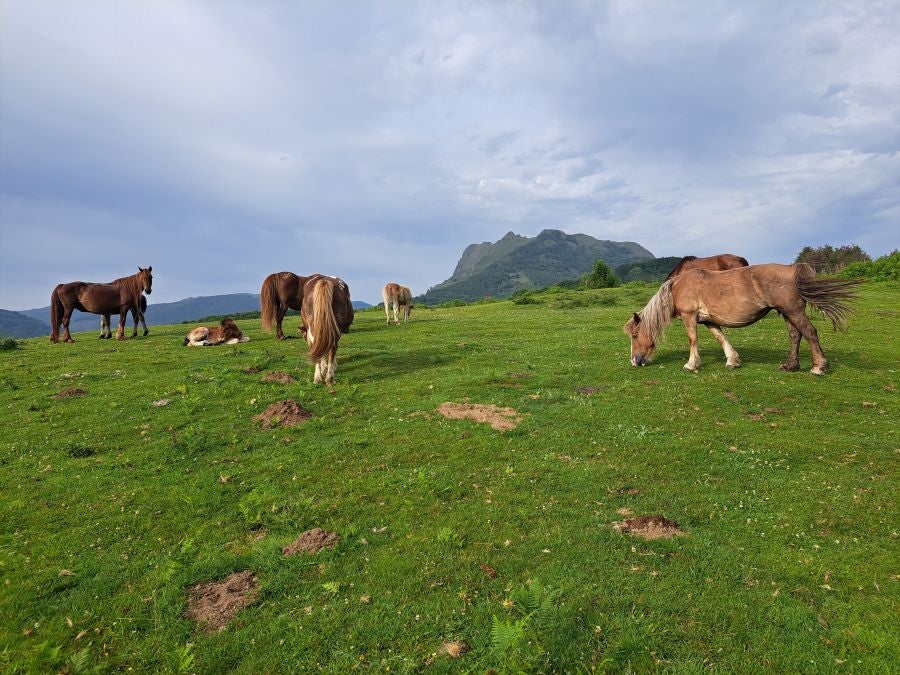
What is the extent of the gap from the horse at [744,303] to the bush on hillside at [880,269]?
33038 mm

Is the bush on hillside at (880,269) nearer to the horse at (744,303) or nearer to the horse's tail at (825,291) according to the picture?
the horse at (744,303)

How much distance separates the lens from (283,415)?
36.4 feet

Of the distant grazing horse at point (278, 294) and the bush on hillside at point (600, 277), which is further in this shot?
the bush on hillside at point (600, 277)

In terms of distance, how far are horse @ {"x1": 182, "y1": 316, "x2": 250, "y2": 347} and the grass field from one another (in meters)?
7.59

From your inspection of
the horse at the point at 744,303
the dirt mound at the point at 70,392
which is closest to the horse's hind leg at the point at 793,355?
the horse at the point at 744,303

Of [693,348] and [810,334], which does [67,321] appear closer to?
[693,348]

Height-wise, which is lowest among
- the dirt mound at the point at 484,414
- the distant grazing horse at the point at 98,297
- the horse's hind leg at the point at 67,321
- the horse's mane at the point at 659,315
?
the dirt mound at the point at 484,414

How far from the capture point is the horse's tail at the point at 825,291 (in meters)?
12.6

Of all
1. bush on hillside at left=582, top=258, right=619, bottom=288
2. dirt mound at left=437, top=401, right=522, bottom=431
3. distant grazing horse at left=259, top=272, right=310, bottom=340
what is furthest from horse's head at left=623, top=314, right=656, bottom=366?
bush on hillside at left=582, top=258, right=619, bottom=288

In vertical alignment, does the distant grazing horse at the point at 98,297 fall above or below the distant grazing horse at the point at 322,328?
above

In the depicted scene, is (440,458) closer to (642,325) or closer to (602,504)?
(602,504)

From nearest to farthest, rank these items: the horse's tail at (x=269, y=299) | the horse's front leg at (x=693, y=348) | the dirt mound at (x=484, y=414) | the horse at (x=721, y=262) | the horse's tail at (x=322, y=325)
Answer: the dirt mound at (x=484, y=414) < the horse's tail at (x=322, y=325) < the horse's front leg at (x=693, y=348) < the horse at (x=721, y=262) < the horse's tail at (x=269, y=299)

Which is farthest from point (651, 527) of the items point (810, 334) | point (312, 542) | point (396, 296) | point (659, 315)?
point (396, 296)

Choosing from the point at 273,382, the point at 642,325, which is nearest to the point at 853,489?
the point at 642,325
